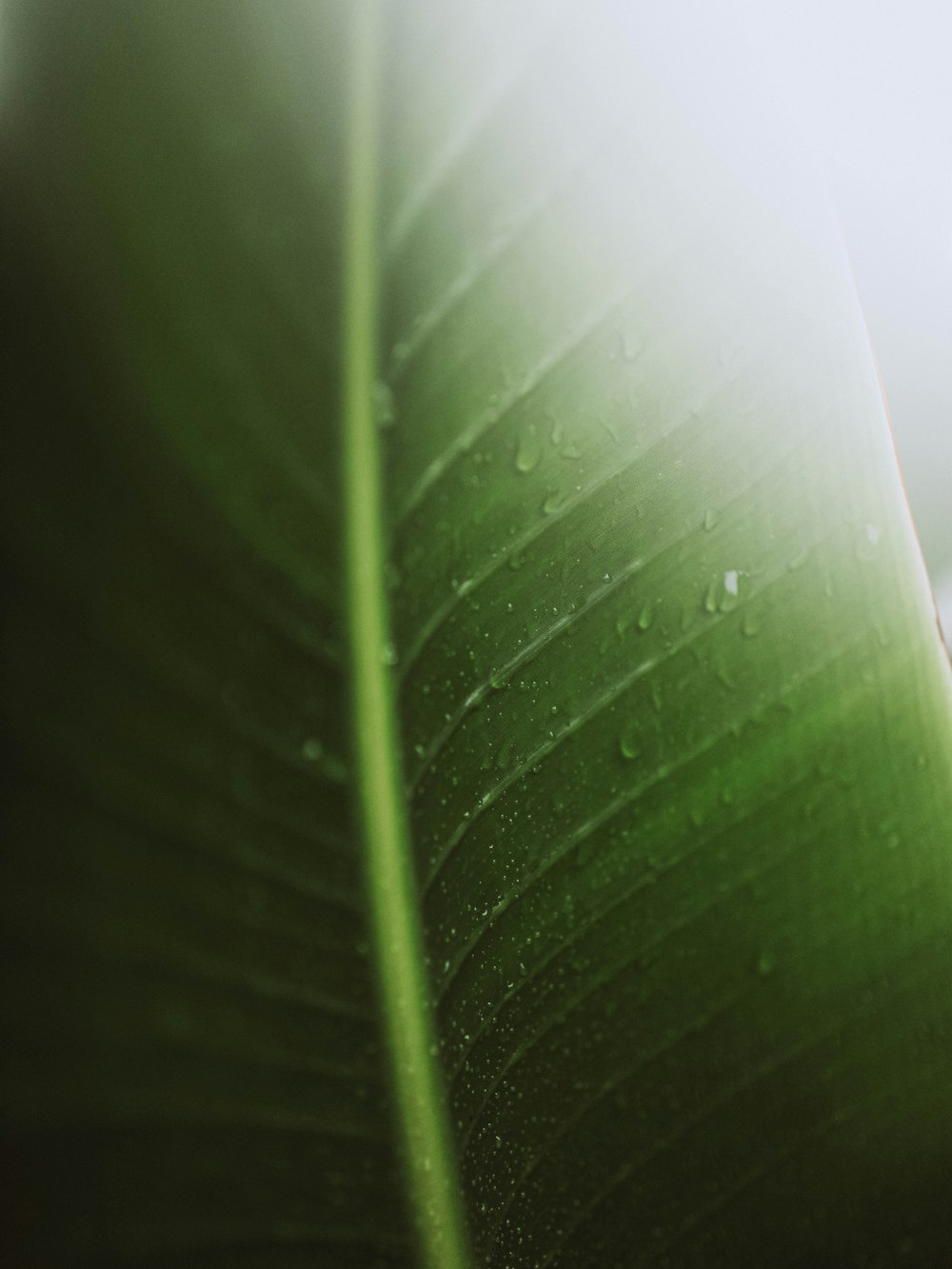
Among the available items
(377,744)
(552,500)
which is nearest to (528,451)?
(552,500)

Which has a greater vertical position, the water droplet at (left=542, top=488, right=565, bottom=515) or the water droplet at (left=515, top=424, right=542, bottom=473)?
the water droplet at (left=515, top=424, right=542, bottom=473)

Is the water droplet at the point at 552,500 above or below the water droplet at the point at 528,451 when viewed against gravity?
below

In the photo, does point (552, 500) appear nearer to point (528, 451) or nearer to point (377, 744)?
point (528, 451)

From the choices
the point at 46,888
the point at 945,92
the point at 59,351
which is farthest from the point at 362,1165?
the point at 945,92
